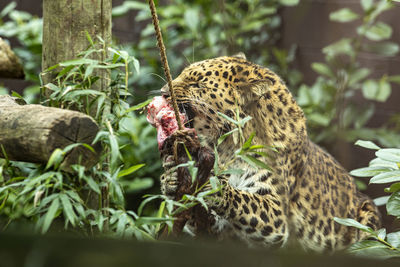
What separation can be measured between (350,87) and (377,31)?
0.67m

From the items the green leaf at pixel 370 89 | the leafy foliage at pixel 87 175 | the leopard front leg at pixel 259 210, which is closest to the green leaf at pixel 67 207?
the leafy foliage at pixel 87 175

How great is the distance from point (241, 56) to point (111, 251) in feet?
8.62

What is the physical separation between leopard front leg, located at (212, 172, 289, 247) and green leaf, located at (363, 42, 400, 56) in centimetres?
311

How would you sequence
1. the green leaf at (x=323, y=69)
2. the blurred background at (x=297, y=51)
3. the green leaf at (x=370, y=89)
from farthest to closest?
the green leaf at (x=323, y=69) < the green leaf at (x=370, y=89) < the blurred background at (x=297, y=51)

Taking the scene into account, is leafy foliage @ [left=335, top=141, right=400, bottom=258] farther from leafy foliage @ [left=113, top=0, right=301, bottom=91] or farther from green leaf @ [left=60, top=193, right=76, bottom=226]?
leafy foliage @ [left=113, top=0, right=301, bottom=91]

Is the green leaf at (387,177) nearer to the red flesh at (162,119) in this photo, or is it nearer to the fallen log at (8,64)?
the red flesh at (162,119)

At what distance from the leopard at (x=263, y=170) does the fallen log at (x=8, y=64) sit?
142cm

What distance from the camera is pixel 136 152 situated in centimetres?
507

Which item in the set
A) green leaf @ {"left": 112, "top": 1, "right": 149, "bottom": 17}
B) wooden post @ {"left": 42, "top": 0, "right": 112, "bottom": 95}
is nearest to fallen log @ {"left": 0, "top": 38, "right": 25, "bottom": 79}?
wooden post @ {"left": 42, "top": 0, "right": 112, "bottom": 95}

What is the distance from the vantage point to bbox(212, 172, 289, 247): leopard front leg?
2586 mm

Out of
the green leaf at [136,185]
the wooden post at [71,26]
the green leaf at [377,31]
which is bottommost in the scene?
the green leaf at [136,185]

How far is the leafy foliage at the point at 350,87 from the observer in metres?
5.37

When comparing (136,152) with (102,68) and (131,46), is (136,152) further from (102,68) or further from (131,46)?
(102,68)

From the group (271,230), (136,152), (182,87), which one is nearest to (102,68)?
(182,87)
